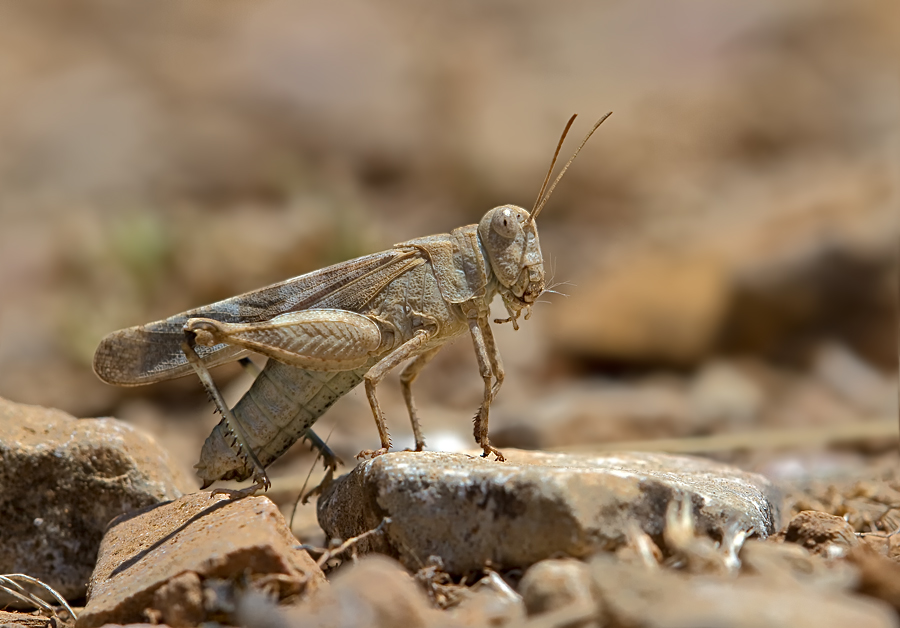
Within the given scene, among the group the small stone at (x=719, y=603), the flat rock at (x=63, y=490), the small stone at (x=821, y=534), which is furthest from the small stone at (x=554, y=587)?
the flat rock at (x=63, y=490)

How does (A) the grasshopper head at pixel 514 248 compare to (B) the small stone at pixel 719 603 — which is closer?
(B) the small stone at pixel 719 603

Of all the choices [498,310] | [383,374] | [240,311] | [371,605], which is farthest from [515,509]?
[498,310]

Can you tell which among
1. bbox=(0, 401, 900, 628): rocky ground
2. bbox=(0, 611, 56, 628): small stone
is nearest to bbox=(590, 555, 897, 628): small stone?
bbox=(0, 401, 900, 628): rocky ground

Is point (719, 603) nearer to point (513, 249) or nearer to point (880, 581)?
point (880, 581)

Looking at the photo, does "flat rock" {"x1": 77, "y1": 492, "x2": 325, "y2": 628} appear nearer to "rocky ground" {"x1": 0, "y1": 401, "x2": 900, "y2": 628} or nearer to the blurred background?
"rocky ground" {"x1": 0, "y1": 401, "x2": 900, "y2": 628}

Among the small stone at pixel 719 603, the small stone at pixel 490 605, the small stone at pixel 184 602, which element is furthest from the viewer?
the small stone at pixel 184 602

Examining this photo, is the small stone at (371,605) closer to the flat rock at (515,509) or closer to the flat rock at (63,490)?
the flat rock at (515,509)

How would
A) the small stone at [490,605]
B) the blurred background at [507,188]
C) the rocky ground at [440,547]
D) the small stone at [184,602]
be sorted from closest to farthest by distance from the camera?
the rocky ground at [440,547] → the small stone at [490,605] → the small stone at [184,602] → the blurred background at [507,188]

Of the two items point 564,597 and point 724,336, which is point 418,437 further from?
point 724,336
